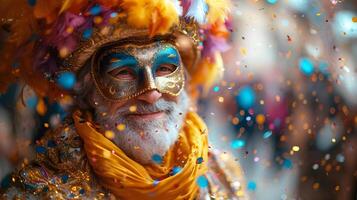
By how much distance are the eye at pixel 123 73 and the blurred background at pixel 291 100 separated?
0.51m

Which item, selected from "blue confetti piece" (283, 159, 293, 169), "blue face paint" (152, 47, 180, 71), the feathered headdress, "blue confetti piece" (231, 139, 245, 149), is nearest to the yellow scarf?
the feathered headdress

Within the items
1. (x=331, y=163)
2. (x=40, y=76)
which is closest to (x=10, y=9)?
(x=40, y=76)

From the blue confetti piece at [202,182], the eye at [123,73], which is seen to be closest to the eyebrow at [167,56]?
the eye at [123,73]

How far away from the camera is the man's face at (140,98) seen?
87.4 inches

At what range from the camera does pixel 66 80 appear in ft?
7.52

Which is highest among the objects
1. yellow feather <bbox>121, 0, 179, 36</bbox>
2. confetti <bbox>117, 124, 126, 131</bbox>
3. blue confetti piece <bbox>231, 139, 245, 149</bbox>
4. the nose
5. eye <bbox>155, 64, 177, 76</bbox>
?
yellow feather <bbox>121, 0, 179, 36</bbox>

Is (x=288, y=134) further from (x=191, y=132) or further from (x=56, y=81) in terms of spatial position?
(x=56, y=81)

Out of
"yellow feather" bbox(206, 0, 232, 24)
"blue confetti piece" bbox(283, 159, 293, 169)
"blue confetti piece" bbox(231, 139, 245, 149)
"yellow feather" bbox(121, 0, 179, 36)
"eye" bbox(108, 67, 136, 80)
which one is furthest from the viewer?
"blue confetti piece" bbox(283, 159, 293, 169)

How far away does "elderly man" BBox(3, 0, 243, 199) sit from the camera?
2.15 m

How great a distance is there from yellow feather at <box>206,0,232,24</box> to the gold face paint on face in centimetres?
22

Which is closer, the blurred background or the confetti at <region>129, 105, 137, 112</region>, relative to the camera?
the confetti at <region>129, 105, 137, 112</region>

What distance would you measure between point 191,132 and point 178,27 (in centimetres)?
43

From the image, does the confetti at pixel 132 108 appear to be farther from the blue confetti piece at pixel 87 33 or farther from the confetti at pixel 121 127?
the blue confetti piece at pixel 87 33

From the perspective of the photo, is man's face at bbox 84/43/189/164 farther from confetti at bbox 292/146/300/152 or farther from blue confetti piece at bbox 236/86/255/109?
confetti at bbox 292/146/300/152
